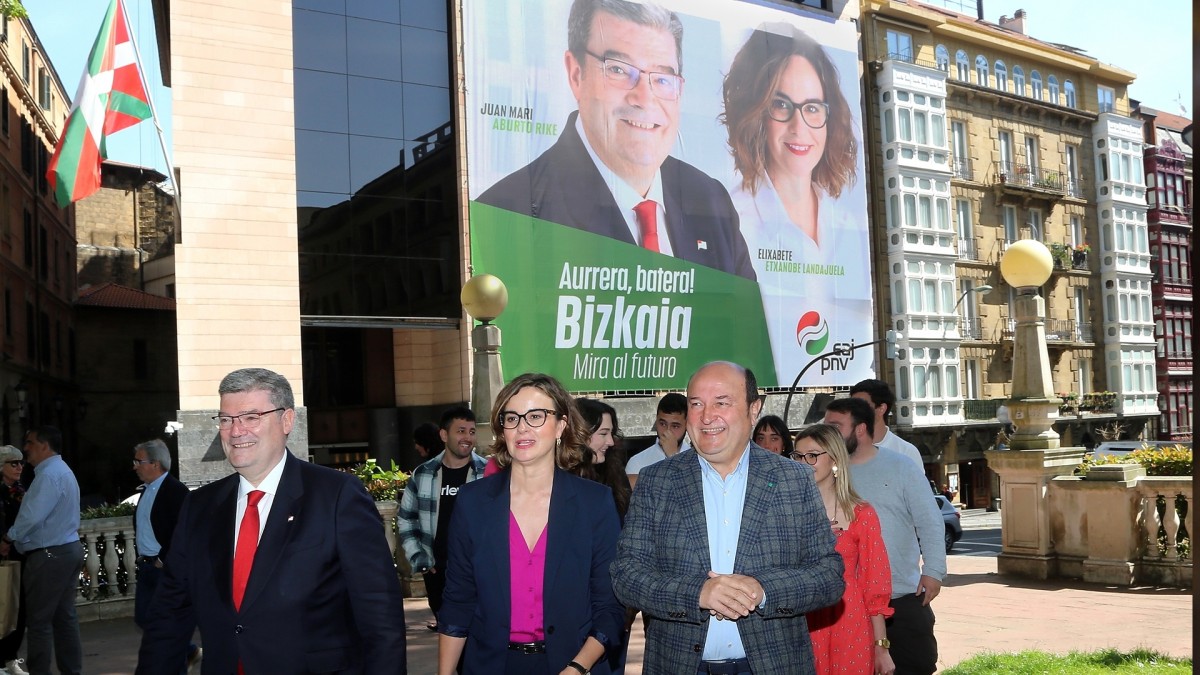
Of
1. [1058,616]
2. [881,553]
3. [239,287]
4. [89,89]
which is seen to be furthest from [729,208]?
[881,553]

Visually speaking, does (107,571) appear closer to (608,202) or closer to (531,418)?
(531,418)

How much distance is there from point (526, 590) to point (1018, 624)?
23.1 feet

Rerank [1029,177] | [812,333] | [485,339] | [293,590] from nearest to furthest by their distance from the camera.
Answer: [293,590]
[485,339]
[812,333]
[1029,177]

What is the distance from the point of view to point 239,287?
27.6 meters

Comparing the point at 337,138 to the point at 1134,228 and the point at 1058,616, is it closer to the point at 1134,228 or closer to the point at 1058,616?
the point at 1058,616

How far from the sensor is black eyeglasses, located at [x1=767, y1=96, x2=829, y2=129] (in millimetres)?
37062

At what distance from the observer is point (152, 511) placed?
25.3ft

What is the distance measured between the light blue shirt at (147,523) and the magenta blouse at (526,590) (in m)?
4.68

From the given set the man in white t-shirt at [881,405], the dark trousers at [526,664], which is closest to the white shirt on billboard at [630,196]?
the man in white t-shirt at [881,405]

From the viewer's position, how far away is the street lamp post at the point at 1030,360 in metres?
13.0

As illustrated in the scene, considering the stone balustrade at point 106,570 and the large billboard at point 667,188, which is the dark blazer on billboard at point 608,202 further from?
the stone balustrade at point 106,570

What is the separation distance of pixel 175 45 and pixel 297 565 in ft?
83.8

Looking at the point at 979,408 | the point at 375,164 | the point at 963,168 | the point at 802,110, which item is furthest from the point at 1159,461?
the point at 963,168

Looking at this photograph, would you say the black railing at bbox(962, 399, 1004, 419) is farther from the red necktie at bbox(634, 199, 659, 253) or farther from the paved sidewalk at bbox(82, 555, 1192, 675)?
the paved sidewalk at bbox(82, 555, 1192, 675)
